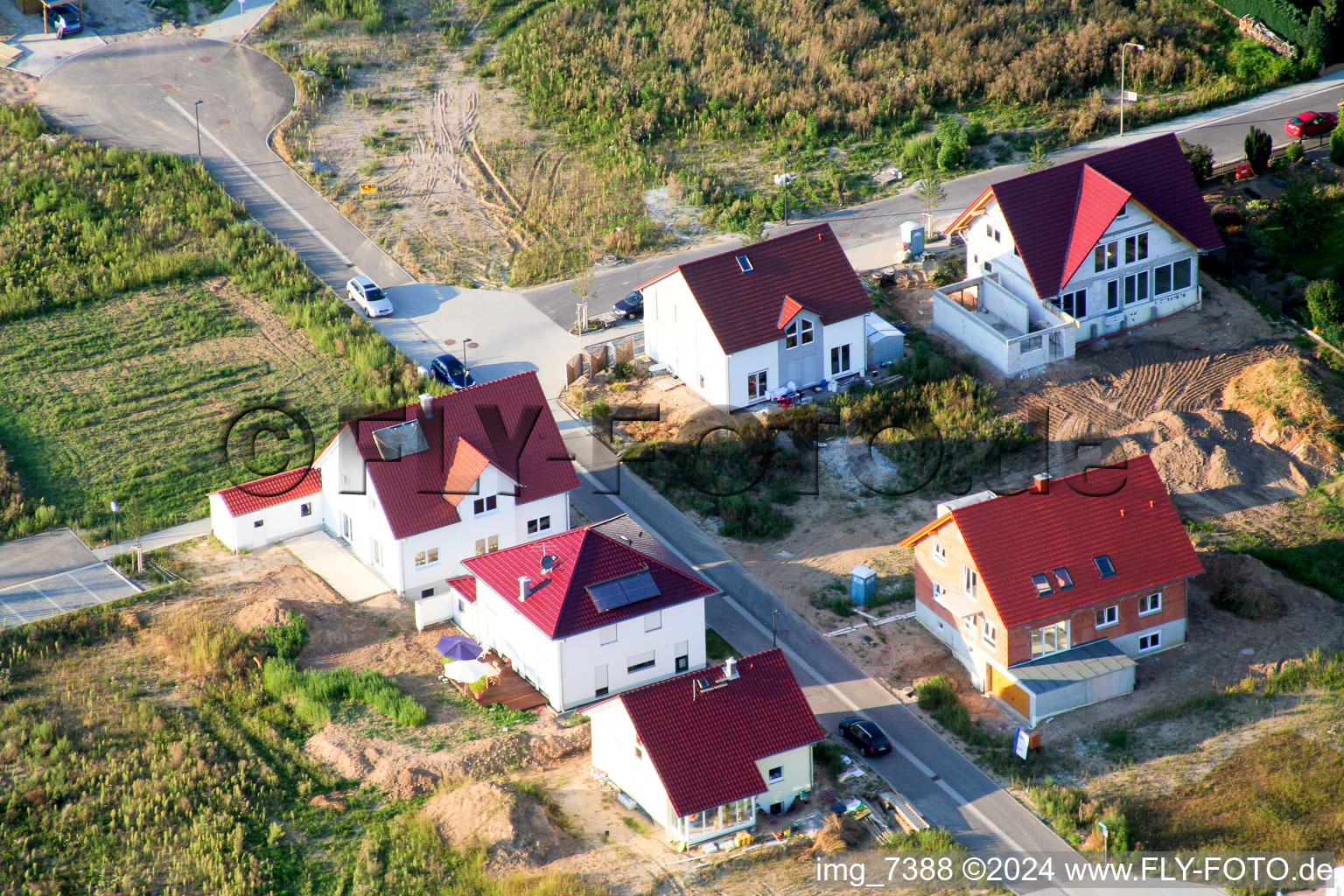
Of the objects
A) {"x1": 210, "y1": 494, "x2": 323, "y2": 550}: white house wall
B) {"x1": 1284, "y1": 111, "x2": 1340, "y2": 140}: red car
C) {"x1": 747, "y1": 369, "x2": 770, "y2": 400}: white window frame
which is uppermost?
{"x1": 1284, "y1": 111, "x2": 1340, "y2": 140}: red car

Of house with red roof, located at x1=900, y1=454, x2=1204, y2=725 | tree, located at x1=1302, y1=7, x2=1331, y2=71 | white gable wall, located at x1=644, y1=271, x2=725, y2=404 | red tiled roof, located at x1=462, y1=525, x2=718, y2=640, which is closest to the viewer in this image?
red tiled roof, located at x1=462, y1=525, x2=718, y2=640

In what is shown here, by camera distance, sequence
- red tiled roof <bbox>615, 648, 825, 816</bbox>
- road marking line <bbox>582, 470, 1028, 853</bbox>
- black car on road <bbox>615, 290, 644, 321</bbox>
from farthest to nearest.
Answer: black car on road <bbox>615, 290, 644, 321</bbox> → road marking line <bbox>582, 470, 1028, 853</bbox> → red tiled roof <bbox>615, 648, 825, 816</bbox>

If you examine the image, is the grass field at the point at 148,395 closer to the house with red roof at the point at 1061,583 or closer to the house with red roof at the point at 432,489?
the house with red roof at the point at 432,489

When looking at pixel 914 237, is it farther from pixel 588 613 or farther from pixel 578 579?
pixel 588 613

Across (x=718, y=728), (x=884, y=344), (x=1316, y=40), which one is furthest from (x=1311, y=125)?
(x=718, y=728)

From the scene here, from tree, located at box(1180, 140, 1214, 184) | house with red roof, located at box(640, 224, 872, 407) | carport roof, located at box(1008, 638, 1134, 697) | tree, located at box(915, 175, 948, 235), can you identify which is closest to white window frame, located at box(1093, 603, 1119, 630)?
carport roof, located at box(1008, 638, 1134, 697)

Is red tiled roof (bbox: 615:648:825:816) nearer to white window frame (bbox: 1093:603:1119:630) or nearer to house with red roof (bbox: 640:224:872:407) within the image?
white window frame (bbox: 1093:603:1119:630)

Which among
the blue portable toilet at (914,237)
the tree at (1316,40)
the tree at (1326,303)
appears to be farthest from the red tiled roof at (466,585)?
the tree at (1316,40)
